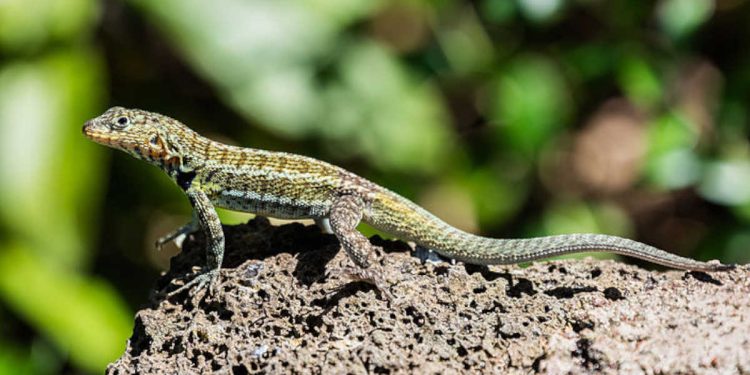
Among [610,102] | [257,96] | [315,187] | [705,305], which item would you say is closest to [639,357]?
[705,305]

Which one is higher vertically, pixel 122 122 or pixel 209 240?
pixel 122 122

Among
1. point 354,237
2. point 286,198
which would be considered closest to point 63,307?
point 286,198

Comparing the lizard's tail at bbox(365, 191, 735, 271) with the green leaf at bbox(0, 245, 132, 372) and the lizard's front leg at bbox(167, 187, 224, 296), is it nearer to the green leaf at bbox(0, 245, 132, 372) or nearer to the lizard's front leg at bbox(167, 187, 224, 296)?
the lizard's front leg at bbox(167, 187, 224, 296)

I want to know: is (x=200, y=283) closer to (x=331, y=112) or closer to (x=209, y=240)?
(x=209, y=240)

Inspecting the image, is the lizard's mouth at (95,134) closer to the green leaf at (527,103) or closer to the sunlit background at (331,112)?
the sunlit background at (331,112)

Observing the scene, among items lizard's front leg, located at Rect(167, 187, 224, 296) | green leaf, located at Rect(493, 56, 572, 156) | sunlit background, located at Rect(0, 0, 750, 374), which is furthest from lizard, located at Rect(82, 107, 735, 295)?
A: green leaf, located at Rect(493, 56, 572, 156)

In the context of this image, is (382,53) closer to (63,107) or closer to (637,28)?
Answer: (637,28)
